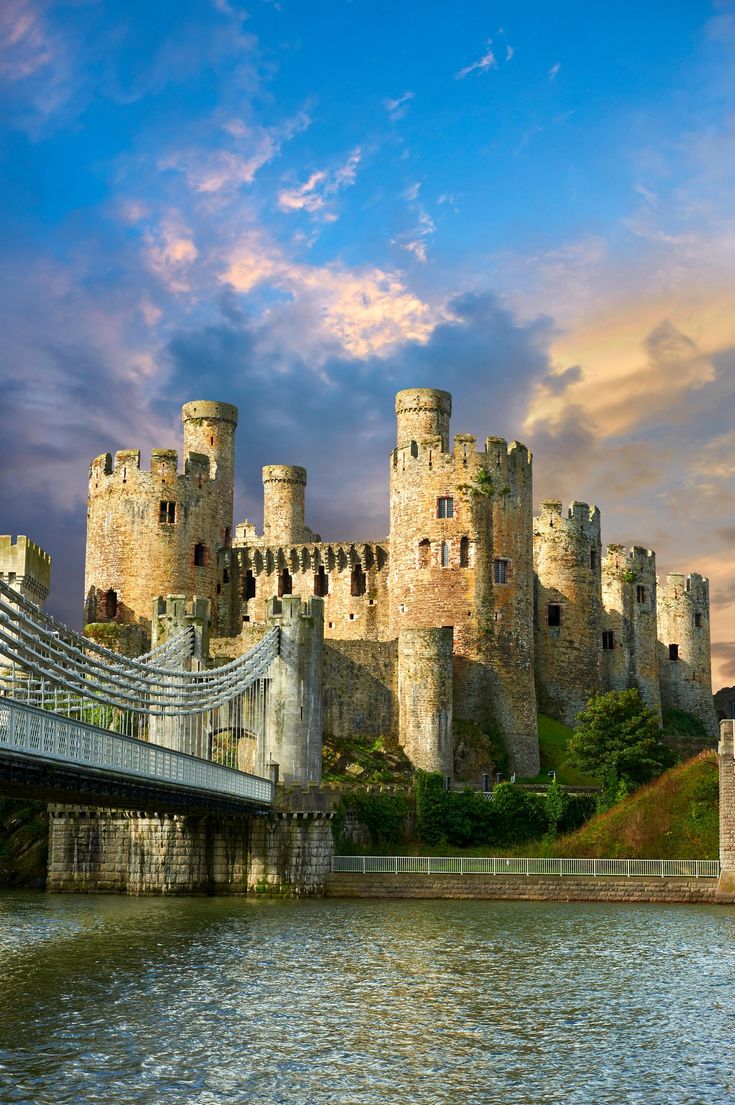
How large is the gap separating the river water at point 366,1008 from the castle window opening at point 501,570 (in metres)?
23.8

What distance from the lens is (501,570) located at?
6044 centimetres

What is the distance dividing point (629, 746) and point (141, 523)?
23749 millimetres

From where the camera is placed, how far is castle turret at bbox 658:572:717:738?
76312mm

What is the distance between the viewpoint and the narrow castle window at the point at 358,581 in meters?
65.0

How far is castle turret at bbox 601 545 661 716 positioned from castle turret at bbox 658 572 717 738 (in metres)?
3.87

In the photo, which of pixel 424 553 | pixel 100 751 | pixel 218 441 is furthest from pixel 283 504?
pixel 100 751

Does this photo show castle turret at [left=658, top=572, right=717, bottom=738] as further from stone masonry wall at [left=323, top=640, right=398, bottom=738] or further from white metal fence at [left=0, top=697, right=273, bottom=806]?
white metal fence at [left=0, top=697, right=273, bottom=806]

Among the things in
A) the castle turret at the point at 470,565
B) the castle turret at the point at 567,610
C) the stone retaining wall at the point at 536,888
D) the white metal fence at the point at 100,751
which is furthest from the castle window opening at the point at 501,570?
the white metal fence at the point at 100,751

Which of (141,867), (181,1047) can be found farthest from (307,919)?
(181,1047)

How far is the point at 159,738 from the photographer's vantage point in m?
44.5

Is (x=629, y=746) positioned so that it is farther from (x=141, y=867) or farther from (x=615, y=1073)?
(x=615, y=1073)

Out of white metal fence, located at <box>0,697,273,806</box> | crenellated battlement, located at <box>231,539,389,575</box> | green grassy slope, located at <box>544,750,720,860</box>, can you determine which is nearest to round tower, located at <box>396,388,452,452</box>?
A: crenellated battlement, located at <box>231,539,389,575</box>

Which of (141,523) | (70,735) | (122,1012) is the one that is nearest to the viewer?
(122,1012)

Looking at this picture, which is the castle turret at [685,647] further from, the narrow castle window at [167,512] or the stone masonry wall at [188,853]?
the stone masonry wall at [188,853]
